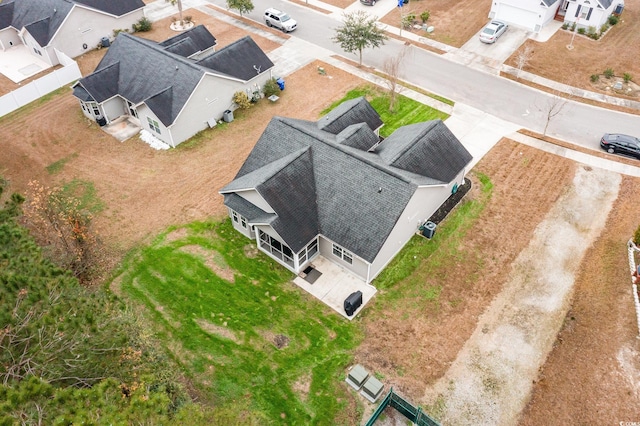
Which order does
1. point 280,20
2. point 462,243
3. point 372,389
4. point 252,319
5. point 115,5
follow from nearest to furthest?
point 372,389
point 252,319
point 462,243
point 115,5
point 280,20

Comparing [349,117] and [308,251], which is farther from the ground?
[349,117]

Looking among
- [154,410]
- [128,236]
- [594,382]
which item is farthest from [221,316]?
[594,382]

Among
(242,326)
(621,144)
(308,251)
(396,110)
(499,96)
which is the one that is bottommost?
(242,326)

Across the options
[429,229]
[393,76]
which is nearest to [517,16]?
[393,76]

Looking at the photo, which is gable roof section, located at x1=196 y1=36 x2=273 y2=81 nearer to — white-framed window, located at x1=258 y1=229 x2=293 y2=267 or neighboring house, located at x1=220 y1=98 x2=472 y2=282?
neighboring house, located at x1=220 y1=98 x2=472 y2=282

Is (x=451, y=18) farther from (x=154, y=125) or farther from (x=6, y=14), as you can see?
(x=6, y=14)

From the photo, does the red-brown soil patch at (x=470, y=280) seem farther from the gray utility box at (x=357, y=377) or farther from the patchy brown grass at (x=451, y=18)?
the patchy brown grass at (x=451, y=18)

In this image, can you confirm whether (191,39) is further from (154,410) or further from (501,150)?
(154,410)
